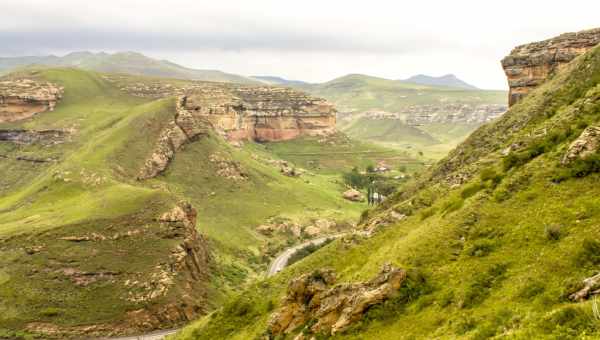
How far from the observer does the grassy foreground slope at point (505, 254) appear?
20.5m

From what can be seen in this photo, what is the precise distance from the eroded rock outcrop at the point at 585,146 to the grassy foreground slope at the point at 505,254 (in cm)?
45

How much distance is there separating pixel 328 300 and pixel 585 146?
18.6 m

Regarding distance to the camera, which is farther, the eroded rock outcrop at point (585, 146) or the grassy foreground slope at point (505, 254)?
the eroded rock outcrop at point (585, 146)

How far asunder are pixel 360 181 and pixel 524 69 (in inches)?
4634

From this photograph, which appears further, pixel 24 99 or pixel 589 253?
pixel 24 99

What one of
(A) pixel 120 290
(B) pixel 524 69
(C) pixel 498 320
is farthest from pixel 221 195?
(C) pixel 498 320

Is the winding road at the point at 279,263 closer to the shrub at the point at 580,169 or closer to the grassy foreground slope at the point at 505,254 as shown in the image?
the grassy foreground slope at the point at 505,254

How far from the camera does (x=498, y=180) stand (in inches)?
1390

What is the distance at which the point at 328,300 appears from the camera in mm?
32469

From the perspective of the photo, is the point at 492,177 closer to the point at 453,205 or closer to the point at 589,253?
the point at 453,205

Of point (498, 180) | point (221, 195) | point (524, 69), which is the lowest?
point (221, 195)

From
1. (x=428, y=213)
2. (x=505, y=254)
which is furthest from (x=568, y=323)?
(x=428, y=213)

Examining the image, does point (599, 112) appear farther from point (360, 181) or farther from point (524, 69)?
point (360, 181)

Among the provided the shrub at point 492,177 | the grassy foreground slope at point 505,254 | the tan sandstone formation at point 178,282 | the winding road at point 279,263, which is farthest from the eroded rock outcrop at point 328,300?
the tan sandstone formation at point 178,282
